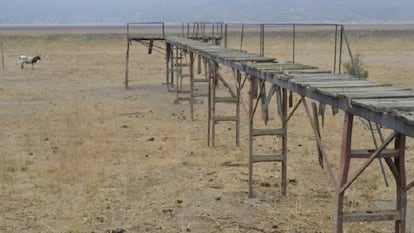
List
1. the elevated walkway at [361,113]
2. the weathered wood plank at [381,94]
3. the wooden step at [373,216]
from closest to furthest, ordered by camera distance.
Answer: the elevated walkway at [361,113] < the weathered wood plank at [381,94] < the wooden step at [373,216]

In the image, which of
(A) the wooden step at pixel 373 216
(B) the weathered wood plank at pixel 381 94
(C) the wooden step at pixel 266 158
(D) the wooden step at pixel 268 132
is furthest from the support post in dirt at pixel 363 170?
(D) the wooden step at pixel 268 132

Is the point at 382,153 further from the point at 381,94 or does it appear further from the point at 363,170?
the point at 381,94

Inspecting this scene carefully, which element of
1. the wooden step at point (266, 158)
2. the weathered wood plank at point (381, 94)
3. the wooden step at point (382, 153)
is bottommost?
the wooden step at point (266, 158)

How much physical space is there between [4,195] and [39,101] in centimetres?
1370

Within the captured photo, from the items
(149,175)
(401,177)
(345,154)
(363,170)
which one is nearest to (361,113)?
(345,154)

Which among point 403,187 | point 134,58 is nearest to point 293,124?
point 403,187

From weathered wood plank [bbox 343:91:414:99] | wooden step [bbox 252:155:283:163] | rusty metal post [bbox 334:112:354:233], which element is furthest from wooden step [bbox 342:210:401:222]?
wooden step [bbox 252:155:283:163]

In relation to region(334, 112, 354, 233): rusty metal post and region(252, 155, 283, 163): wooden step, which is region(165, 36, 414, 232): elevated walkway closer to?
region(334, 112, 354, 233): rusty metal post

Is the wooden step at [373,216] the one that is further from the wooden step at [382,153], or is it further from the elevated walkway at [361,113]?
the wooden step at [382,153]

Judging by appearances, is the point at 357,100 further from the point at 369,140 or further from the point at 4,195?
the point at 369,140

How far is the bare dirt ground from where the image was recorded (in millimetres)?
11008

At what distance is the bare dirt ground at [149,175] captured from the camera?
11.0 meters

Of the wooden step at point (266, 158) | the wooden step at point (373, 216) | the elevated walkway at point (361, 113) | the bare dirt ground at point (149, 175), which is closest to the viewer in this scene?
the elevated walkway at point (361, 113)

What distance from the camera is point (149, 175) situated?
14055 mm
